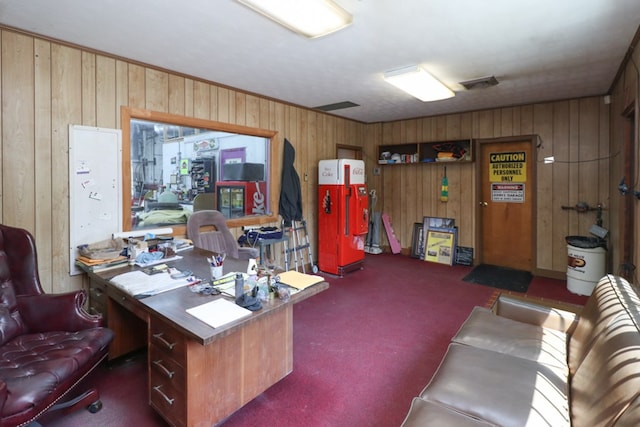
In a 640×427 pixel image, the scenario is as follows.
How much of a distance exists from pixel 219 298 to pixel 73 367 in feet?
2.69

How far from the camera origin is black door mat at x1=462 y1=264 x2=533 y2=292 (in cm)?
446

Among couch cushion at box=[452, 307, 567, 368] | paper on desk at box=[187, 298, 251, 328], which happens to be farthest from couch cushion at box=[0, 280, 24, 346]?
couch cushion at box=[452, 307, 567, 368]

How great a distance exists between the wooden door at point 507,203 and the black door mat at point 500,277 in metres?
0.25

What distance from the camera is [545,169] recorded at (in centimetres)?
488

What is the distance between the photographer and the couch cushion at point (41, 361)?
1522mm

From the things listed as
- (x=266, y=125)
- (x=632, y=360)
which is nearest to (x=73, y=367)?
(x=632, y=360)

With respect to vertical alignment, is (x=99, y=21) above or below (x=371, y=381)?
above

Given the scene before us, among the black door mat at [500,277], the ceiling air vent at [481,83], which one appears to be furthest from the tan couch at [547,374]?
the ceiling air vent at [481,83]

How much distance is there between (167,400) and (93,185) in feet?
6.99

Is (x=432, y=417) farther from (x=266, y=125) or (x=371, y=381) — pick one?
(x=266, y=125)

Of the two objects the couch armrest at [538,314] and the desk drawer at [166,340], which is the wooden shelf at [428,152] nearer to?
the couch armrest at [538,314]

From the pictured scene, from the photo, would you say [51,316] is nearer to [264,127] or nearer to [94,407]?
[94,407]

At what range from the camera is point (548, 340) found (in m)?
2.05

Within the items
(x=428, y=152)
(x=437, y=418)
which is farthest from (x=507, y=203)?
(x=437, y=418)
